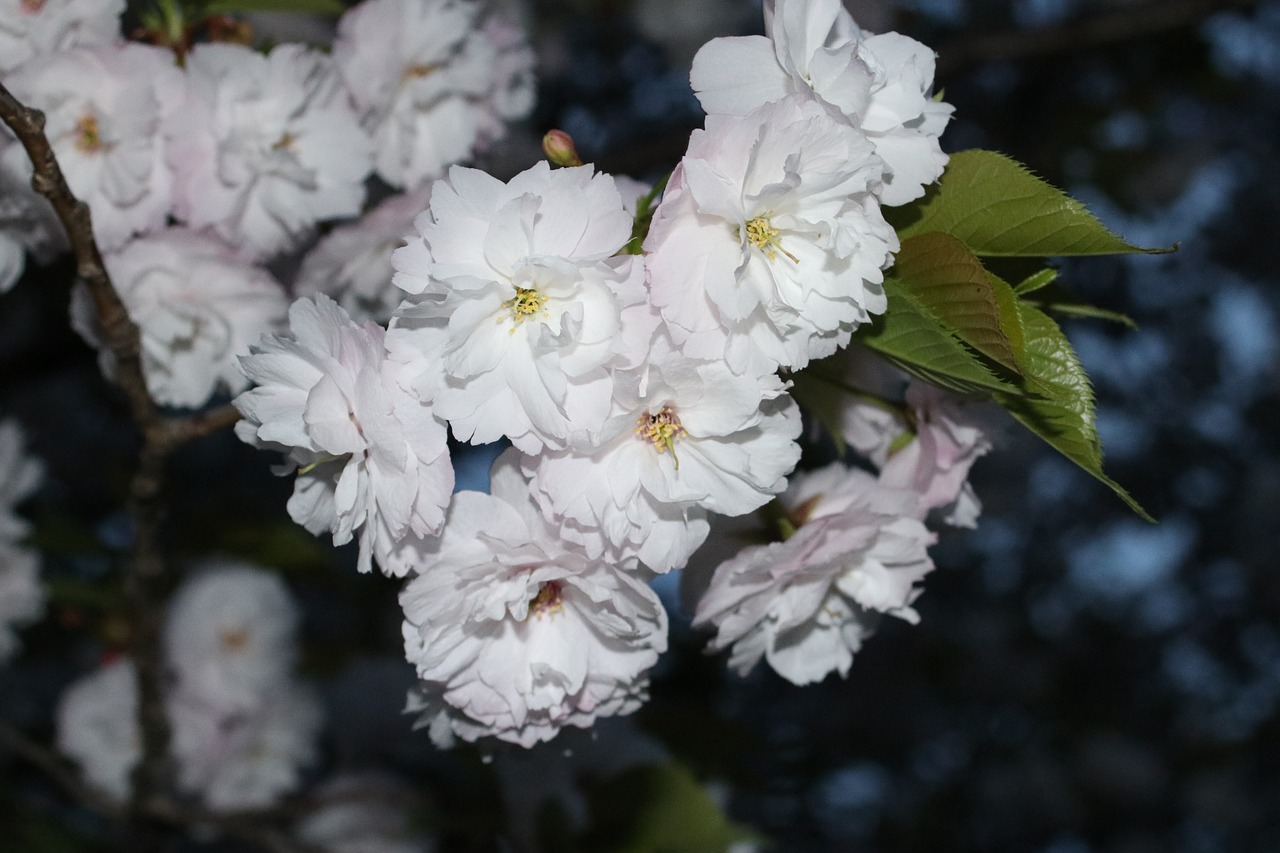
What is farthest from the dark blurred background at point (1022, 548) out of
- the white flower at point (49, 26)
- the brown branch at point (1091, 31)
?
the white flower at point (49, 26)

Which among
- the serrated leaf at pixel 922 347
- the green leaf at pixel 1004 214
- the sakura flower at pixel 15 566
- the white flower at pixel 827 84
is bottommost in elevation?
the sakura flower at pixel 15 566

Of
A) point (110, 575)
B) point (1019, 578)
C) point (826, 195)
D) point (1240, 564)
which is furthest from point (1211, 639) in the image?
point (826, 195)

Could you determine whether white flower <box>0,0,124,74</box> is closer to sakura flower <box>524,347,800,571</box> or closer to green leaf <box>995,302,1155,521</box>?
sakura flower <box>524,347,800,571</box>

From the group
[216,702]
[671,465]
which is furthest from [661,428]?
[216,702]

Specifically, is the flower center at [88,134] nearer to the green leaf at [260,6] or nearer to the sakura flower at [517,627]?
the green leaf at [260,6]

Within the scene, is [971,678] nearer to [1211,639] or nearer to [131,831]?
[1211,639]

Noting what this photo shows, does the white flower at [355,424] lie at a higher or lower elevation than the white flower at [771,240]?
lower

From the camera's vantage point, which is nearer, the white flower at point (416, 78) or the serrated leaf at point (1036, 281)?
the serrated leaf at point (1036, 281)
